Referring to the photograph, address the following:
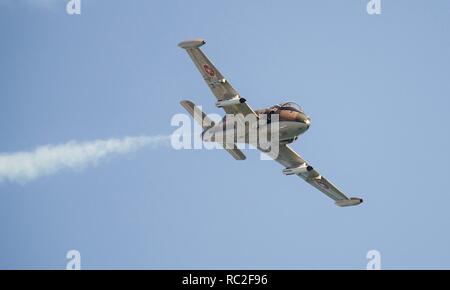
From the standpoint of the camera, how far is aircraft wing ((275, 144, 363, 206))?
8425cm

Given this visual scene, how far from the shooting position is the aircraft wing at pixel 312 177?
84.2 m

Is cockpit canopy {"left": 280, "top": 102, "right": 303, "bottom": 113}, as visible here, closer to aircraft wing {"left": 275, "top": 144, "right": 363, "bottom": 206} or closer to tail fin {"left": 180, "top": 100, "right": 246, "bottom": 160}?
aircraft wing {"left": 275, "top": 144, "right": 363, "bottom": 206}

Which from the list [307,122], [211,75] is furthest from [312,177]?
[211,75]

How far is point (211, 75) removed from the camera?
246ft

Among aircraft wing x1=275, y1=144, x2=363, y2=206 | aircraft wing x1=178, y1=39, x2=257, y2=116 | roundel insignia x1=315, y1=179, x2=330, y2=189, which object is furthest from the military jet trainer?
roundel insignia x1=315, y1=179, x2=330, y2=189

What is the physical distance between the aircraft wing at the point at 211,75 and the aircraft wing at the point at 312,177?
9.25m

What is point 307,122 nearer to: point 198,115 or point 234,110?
point 234,110

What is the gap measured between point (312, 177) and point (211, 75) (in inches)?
710

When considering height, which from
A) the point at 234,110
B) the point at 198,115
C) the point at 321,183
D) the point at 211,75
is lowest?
the point at 321,183

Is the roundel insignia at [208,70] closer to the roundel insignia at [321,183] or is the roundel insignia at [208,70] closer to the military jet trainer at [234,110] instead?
the military jet trainer at [234,110]

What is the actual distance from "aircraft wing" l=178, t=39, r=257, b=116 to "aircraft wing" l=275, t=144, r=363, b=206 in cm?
925

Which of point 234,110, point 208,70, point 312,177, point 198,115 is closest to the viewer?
point 208,70
